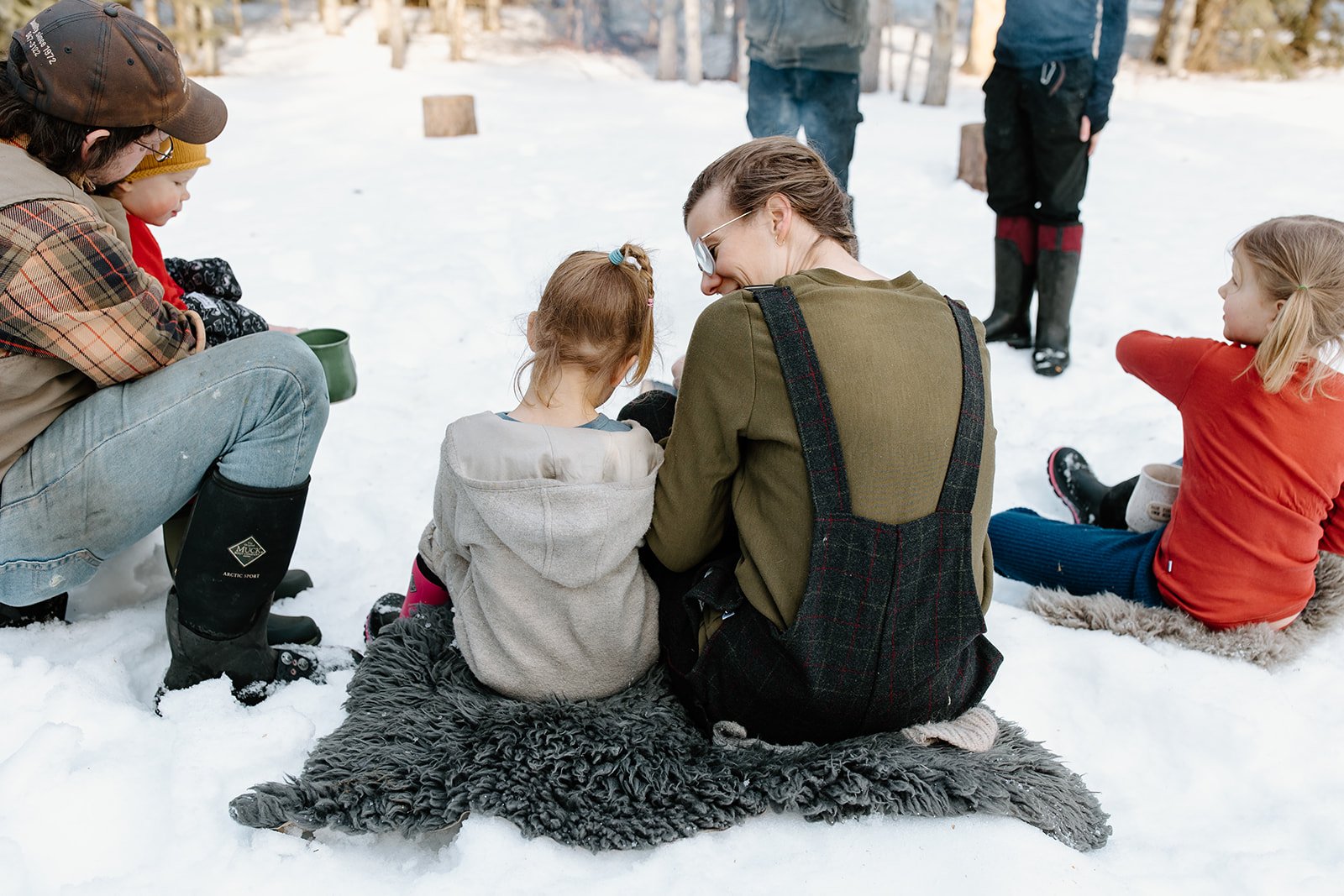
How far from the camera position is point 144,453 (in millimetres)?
1794

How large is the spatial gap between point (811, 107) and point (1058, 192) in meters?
1.21

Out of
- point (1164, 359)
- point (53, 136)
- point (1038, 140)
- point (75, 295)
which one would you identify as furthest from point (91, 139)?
point (1038, 140)

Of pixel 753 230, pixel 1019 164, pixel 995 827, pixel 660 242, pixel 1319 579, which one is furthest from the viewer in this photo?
pixel 660 242

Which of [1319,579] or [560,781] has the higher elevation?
[560,781]

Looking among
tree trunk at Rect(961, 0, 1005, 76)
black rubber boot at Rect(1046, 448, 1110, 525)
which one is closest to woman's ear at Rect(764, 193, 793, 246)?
black rubber boot at Rect(1046, 448, 1110, 525)

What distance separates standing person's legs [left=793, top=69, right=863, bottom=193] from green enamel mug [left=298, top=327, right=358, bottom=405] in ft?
7.91

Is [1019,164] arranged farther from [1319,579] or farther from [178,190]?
[178,190]

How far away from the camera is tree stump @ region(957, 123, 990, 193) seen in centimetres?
632

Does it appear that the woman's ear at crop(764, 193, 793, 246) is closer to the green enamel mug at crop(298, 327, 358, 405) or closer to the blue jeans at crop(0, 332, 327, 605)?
the blue jeans at crop(0, 332, 327, 605)

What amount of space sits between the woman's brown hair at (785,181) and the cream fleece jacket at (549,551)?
513 mm

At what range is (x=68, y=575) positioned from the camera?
187 centimetres

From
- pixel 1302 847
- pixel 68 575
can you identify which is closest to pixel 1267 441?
pixel 1302 847

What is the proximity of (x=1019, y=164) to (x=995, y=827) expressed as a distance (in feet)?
10.2

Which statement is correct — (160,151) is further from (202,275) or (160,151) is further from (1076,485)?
(1076,485)
